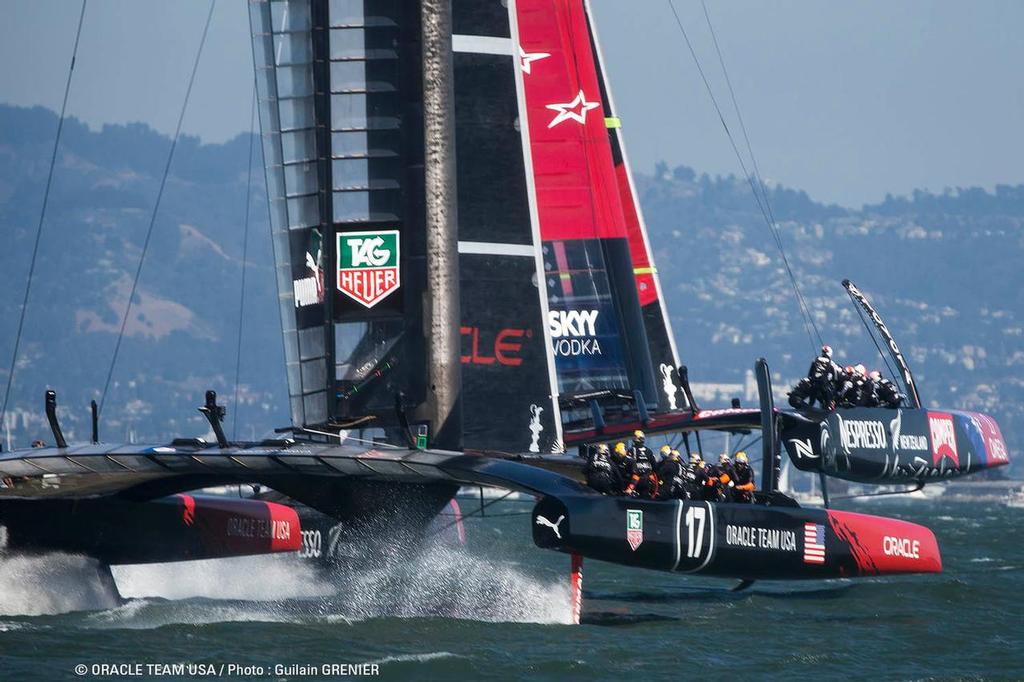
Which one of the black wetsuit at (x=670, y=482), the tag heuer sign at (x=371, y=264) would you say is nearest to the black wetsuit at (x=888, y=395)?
the black wetsuit at (x=670, y=482)

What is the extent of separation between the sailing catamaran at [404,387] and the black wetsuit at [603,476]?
0.24 m

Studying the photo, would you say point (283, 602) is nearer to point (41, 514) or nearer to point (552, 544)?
point (41, 514)

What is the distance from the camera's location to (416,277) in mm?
13781

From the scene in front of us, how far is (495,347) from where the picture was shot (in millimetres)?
14672

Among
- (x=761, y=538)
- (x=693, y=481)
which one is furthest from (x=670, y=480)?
(x=761, y=538)

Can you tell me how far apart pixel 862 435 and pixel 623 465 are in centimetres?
405

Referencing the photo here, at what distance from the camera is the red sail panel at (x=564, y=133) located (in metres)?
18.7

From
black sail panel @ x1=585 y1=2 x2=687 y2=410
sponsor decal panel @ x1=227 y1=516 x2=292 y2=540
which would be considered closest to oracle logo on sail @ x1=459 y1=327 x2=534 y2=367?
sponsor decal panel @ x1=227 y1=516 x2=292 y2=540

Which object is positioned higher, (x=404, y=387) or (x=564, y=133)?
(x=564, y=133)

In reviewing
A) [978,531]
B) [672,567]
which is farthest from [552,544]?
[978,531]

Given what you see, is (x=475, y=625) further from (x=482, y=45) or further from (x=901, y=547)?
(x=482, y=45)

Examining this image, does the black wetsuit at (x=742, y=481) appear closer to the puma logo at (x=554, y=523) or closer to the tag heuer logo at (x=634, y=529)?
the tag heuer logo at (x=634, y=529)

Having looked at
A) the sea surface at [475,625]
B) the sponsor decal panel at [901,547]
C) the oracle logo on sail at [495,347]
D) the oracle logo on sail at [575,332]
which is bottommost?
the sea surface at [475,625]

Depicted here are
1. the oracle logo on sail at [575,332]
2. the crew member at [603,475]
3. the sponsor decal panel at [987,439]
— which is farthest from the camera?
the oracle logo on sail at [575,332]
